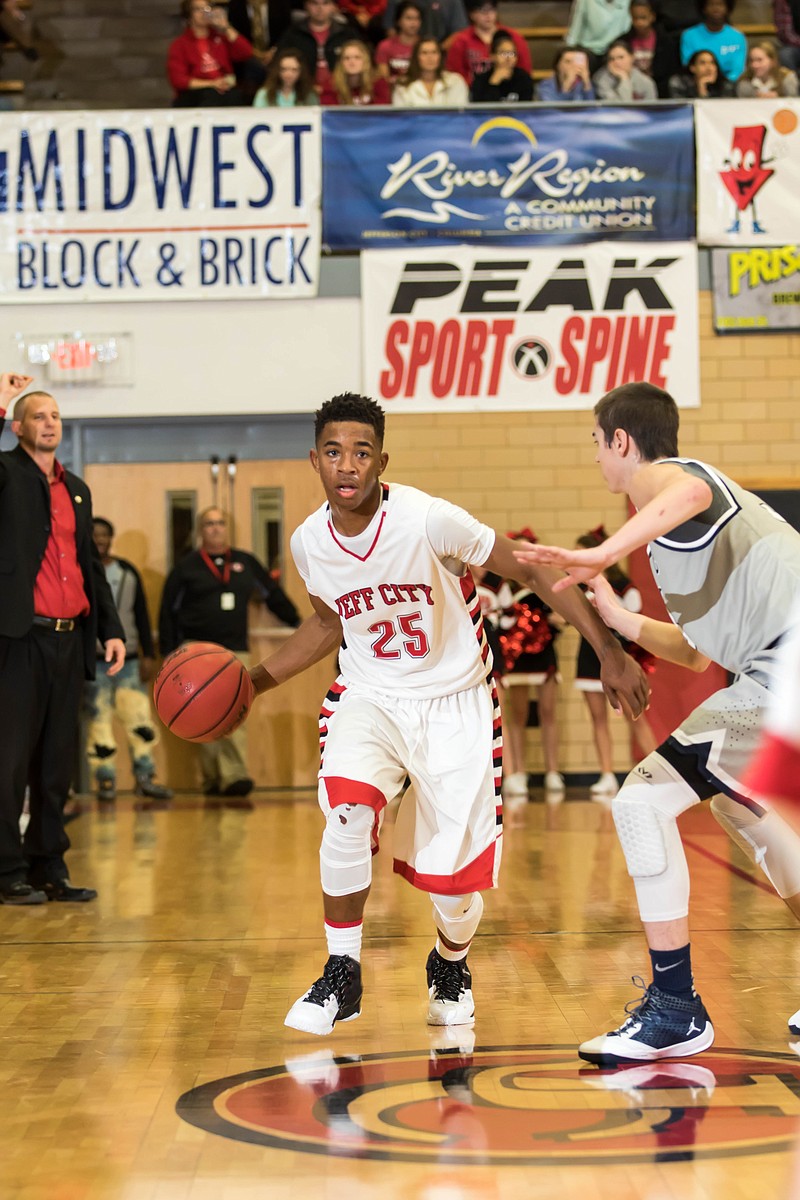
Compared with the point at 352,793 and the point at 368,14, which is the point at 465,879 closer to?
the point at 352,793

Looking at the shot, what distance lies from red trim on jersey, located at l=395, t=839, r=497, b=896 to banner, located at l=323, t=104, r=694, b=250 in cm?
721

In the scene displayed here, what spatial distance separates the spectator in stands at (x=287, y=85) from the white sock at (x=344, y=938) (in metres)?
7.86

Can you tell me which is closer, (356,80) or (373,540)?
(373,540)

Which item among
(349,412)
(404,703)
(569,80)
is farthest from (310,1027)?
(569,80)

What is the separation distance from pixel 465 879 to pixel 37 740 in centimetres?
269

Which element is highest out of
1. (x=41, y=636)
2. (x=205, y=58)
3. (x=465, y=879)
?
(x=205, y=58)

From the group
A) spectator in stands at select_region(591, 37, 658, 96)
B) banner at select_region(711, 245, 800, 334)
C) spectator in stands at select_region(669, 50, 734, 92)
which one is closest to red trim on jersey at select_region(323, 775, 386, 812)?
banner at select_region(711, 245, 800, 334)

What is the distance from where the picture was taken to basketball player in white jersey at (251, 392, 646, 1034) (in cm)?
353

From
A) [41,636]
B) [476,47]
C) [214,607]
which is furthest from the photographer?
[476,47]

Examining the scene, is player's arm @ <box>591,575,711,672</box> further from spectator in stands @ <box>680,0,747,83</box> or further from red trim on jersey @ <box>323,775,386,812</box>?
spectator in stands @ <box>680,0,747,83</box>

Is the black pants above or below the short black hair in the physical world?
below

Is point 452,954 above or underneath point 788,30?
underneath

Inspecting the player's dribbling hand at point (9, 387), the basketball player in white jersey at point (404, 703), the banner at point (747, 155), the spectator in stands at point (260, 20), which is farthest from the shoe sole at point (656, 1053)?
the spectator in stands at point (260, 20)

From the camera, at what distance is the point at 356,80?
33.4 ft
